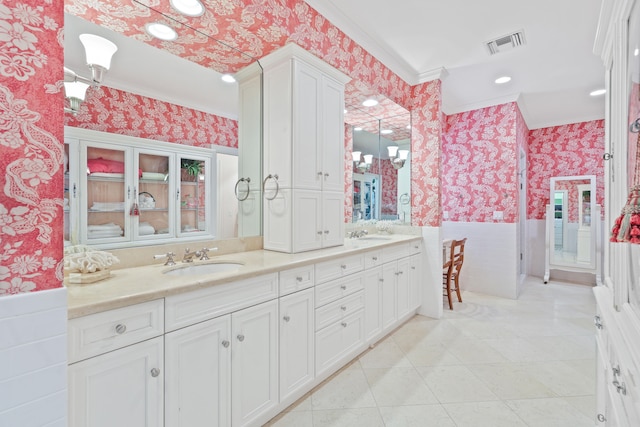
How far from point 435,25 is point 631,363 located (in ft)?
8.23

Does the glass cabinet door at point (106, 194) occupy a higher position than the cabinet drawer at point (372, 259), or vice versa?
the glass cabinet door at point (106, 194)

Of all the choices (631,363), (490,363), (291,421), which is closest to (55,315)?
(291,421)

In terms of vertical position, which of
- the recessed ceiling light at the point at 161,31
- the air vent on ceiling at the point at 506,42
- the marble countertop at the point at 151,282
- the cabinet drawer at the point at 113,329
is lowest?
the cabinet drawer at the point at 113,329

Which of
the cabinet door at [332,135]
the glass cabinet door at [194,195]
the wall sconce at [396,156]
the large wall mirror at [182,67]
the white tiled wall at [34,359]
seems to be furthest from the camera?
the wall sconce at [396,156]

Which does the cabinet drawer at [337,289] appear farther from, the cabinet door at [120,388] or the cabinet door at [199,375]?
the cabinet door at [120,388]

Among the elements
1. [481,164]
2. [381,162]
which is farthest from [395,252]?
[481,164]

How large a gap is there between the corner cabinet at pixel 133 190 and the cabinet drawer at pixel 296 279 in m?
0.64

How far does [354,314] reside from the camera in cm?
225

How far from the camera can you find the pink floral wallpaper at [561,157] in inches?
182

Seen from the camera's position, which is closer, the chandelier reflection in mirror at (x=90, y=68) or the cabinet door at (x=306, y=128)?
the chandelier reflection in mirror at (x=90, y=68)

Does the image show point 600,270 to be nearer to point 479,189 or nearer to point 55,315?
point 479,189

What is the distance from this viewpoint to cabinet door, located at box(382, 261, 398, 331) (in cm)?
261

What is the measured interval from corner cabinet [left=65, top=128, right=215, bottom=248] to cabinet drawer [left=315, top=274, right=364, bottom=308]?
832 mm

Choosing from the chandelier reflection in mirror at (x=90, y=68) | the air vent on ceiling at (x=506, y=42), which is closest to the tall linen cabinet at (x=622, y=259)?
the air vent on ceiling at (x=506, y=42)
